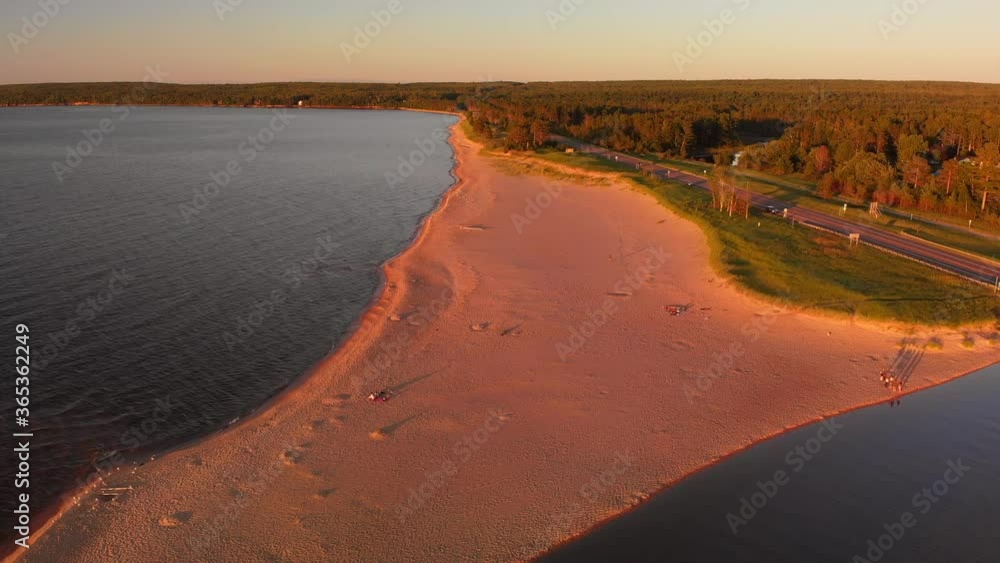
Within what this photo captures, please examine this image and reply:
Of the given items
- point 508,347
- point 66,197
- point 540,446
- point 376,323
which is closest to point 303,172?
point 66,197

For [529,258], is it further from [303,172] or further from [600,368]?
[303,172]

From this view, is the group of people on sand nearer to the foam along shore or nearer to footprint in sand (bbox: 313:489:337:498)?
the foam along shore

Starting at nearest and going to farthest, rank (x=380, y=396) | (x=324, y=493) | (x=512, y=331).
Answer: (x=324, y=493), (x=380, y=396), (x=512, y=331)

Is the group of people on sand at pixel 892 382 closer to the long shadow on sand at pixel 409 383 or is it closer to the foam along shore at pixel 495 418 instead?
the foam along shore at pixel 495 418

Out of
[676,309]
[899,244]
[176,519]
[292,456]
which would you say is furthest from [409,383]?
[899,244]

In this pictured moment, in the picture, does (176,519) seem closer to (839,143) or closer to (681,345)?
(681,345)
